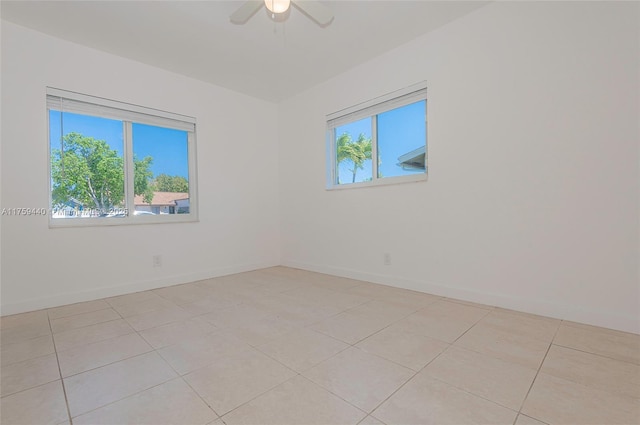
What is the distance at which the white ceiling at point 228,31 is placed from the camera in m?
2.18

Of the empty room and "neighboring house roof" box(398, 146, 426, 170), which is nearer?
the empty room

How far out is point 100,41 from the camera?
254 cm

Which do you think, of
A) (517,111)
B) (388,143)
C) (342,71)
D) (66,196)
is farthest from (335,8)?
(66,196)

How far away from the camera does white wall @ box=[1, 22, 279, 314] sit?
229cm

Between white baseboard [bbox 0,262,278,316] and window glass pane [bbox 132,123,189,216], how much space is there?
2.45 feet

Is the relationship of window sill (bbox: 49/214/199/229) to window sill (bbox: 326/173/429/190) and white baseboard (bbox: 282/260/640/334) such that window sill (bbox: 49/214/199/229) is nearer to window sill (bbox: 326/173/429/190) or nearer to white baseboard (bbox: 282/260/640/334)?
window sill (bbox: 326/173/429/190)

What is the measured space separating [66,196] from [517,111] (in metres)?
3.89

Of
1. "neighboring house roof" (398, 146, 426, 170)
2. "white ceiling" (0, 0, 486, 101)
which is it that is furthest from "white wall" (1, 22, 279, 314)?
"neighboring house roof" (398, 146, 426, 170)

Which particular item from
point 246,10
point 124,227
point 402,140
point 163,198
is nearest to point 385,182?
point 402,140

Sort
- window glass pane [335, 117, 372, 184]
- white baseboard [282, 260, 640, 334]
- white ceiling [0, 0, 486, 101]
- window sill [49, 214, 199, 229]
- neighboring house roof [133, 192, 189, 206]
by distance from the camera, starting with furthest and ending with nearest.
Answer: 1. window glass pane [335, 117, 372, 184]
2. neighboring house roof [133, 192, 189, 206]
3. window sill [49, 214, 199, 229]
4. white ceiling [0, 0, 486, 101]
5. white baseboard [282, 260, 640, 334]

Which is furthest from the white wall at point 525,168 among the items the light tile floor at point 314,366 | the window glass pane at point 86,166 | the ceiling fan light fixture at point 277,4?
the window glass pane at point 86,166

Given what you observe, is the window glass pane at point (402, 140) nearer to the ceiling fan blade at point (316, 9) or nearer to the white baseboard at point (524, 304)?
the white baseboard at point (524, 304)

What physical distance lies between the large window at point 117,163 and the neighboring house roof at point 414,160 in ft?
7.95

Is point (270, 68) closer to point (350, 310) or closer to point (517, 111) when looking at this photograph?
point (517, 111)
